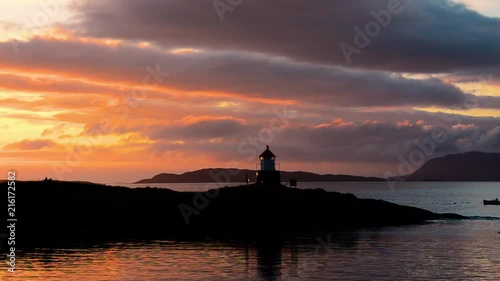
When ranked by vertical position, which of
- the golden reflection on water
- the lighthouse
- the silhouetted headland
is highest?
the lighthouse

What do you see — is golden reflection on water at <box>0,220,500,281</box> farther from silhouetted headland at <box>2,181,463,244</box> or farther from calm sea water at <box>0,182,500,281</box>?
silhouetted headland at <box>2,181,463,244</box>

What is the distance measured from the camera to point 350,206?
301 feet

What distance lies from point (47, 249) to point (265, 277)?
21.8m

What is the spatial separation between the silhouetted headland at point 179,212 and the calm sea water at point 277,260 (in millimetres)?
9915

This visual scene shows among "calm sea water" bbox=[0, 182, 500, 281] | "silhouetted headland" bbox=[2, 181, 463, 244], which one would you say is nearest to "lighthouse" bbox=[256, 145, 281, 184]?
"silhouetted headland" bbox=[2, 181, 463, 244]

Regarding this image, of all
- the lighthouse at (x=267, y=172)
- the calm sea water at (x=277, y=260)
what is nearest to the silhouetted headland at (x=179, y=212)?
the lighthouse at (x=267, y=172)

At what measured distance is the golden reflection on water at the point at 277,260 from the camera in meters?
46.8

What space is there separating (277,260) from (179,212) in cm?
2904

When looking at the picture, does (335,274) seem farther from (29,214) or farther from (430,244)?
(29,214)

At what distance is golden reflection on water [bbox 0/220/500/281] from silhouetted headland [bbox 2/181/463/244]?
1027 centimetres

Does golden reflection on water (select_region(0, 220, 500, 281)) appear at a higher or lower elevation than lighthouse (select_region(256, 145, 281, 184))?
lower

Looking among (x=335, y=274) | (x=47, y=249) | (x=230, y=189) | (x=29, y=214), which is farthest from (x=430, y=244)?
(x=29, y=214)

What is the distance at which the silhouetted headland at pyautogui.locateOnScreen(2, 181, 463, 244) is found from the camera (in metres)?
74.1

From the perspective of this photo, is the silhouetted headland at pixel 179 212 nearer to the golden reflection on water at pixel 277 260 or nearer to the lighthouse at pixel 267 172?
the lighthouse at pixel 267 172
